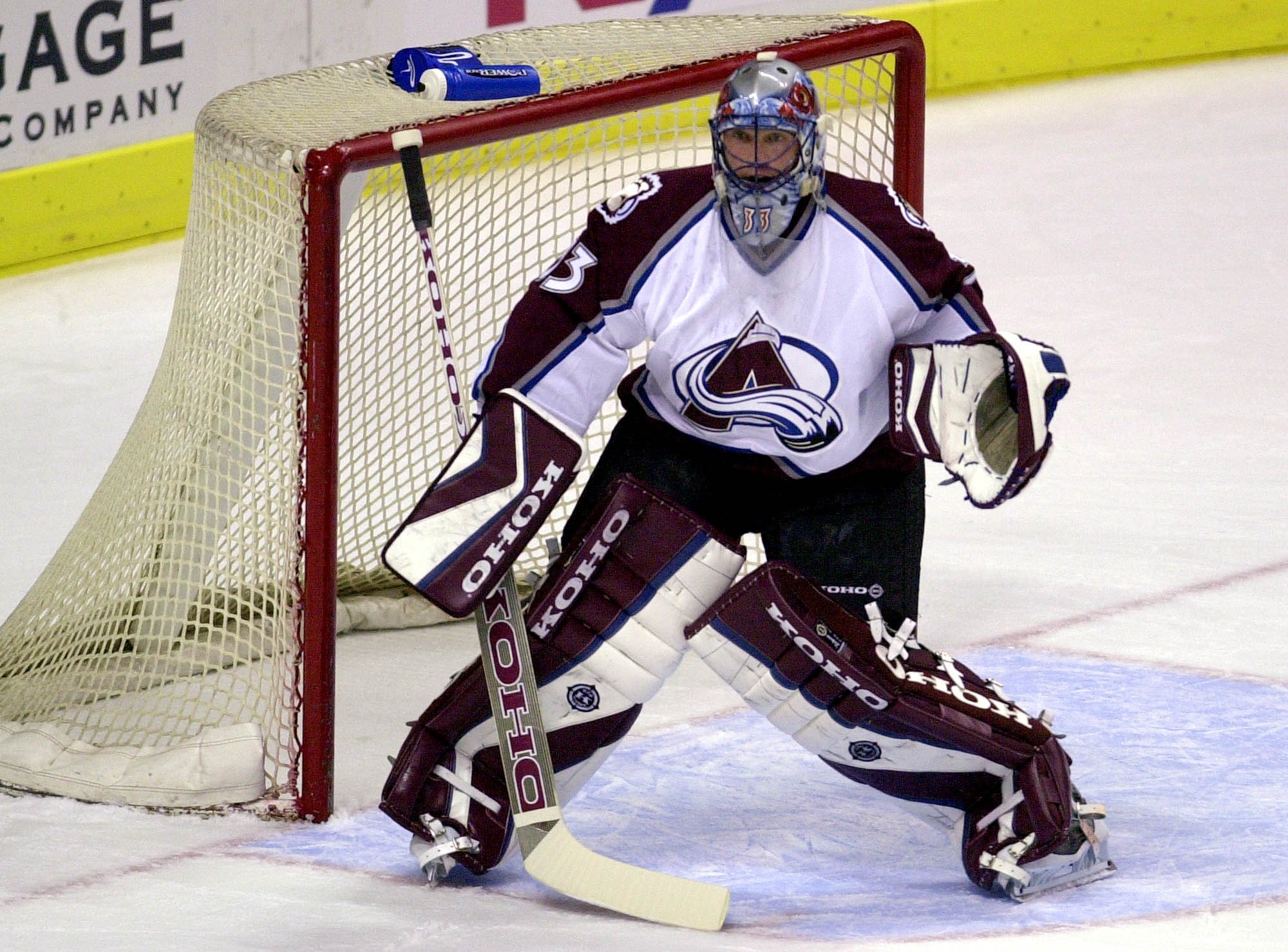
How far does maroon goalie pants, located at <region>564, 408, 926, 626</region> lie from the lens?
9.67ft

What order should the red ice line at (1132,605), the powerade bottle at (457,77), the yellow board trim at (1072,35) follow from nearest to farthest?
the powerade bottle at (457,77)
the red ice line at (1132,605)
the yellow board trim at (1072,35)

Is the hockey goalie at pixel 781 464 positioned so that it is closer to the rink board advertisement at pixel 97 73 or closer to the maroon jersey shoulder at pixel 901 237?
the maroon jersey shoulder at pixel 901 237

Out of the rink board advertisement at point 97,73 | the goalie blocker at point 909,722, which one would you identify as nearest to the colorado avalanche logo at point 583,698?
the goalie blocker at point 909,722

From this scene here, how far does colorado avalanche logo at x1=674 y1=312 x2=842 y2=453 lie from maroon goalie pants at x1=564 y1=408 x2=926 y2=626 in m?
0.11

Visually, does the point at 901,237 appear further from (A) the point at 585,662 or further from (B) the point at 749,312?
(A) the point at 585,662

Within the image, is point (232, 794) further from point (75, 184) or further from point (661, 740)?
point (75, 184)

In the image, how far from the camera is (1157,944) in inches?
106

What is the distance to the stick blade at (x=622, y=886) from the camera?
2.79 m

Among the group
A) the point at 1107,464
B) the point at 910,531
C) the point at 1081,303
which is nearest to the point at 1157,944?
the point at 910,531

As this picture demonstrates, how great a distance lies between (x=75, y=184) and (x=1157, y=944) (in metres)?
4.62

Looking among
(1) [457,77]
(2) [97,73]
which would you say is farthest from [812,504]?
(2) [97,73]

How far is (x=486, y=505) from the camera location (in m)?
2.84

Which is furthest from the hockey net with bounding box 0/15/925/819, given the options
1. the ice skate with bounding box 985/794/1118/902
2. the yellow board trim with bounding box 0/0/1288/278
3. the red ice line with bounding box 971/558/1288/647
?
the yellow board trim with bounding box 0/0/1288/278

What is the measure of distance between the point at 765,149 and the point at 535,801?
2.95ft
